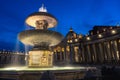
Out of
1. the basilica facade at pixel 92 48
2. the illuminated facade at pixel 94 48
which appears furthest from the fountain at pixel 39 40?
the illuminated facade at pixel 94 48

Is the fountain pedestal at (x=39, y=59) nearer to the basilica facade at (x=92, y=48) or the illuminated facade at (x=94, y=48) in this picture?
the basilica facade at (x=92, y=48)

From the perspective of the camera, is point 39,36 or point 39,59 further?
point 39,59

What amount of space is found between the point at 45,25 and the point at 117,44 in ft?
127

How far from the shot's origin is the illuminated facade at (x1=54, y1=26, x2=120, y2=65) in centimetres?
5164

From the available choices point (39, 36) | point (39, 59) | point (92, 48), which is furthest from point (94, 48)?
point (39, 36)

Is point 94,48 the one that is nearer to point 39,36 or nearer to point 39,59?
point 39,59

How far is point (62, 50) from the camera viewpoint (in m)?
78.1

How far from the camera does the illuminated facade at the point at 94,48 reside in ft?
169

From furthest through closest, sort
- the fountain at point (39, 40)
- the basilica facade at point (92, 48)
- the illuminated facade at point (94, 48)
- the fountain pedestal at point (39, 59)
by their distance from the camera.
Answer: the illuminated facade at point (94, 48), the basilica facade at point (92, 48), the fountain pedestal at point (39, 59), the fountain at point (39, 40)

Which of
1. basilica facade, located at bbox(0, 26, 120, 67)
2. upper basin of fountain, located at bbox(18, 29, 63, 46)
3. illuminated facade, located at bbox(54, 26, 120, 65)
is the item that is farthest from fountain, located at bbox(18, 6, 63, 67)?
illuminated facade, located at bbox(54, 26, 120, 65)

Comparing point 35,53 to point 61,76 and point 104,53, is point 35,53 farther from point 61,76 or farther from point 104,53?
point 104,53

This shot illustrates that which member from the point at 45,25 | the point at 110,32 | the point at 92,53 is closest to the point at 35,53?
the point at 45,25

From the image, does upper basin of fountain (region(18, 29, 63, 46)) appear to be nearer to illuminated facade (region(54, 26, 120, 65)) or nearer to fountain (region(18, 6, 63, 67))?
fountain (region(18, 6, 63, 67))

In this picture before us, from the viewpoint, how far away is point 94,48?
5844 cm
